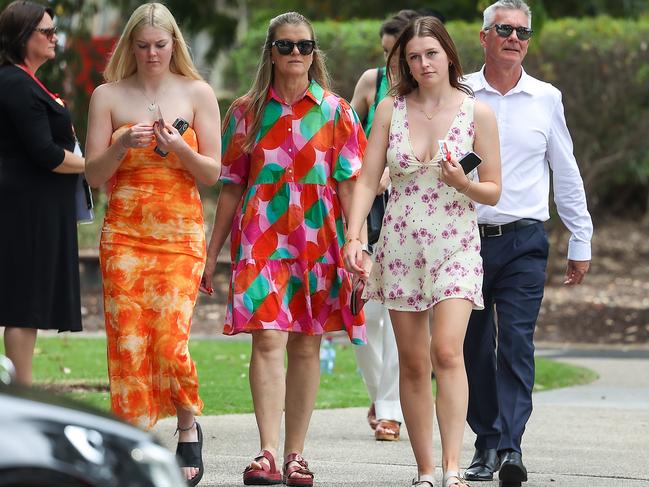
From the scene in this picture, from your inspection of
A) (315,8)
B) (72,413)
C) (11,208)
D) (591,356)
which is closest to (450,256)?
(11,208)

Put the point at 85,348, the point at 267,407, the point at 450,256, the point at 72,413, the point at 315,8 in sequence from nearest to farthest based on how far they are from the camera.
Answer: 1. the point at 72,413
2. the point at 450,256
3. the point at 267,407
4. the point at 85,348
5. the point at 315,8

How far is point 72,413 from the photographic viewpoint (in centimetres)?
340

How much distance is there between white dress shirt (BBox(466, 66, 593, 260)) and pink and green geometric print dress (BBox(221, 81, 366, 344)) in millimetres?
703

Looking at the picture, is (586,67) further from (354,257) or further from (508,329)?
(354,257)

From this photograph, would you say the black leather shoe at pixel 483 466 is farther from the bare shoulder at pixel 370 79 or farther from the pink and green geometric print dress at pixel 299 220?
the bare shoulder at pixel 370 79

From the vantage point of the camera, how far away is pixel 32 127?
7.13 m

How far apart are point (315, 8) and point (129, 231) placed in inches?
718

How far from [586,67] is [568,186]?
10901 millimetres

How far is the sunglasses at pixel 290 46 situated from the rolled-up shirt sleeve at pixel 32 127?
117 cm

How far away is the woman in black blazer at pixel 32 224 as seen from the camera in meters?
7.15

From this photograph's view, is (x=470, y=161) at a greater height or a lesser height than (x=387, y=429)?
greater

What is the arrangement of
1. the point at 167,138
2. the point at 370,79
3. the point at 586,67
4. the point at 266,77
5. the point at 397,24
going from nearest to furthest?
the point at 167,138, the point at 266,77, the point at 370,79, the point at 397,24, the point at 586,67

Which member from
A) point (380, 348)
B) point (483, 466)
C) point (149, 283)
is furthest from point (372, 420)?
point (149, 283)

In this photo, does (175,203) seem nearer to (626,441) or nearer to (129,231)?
(129,231)
